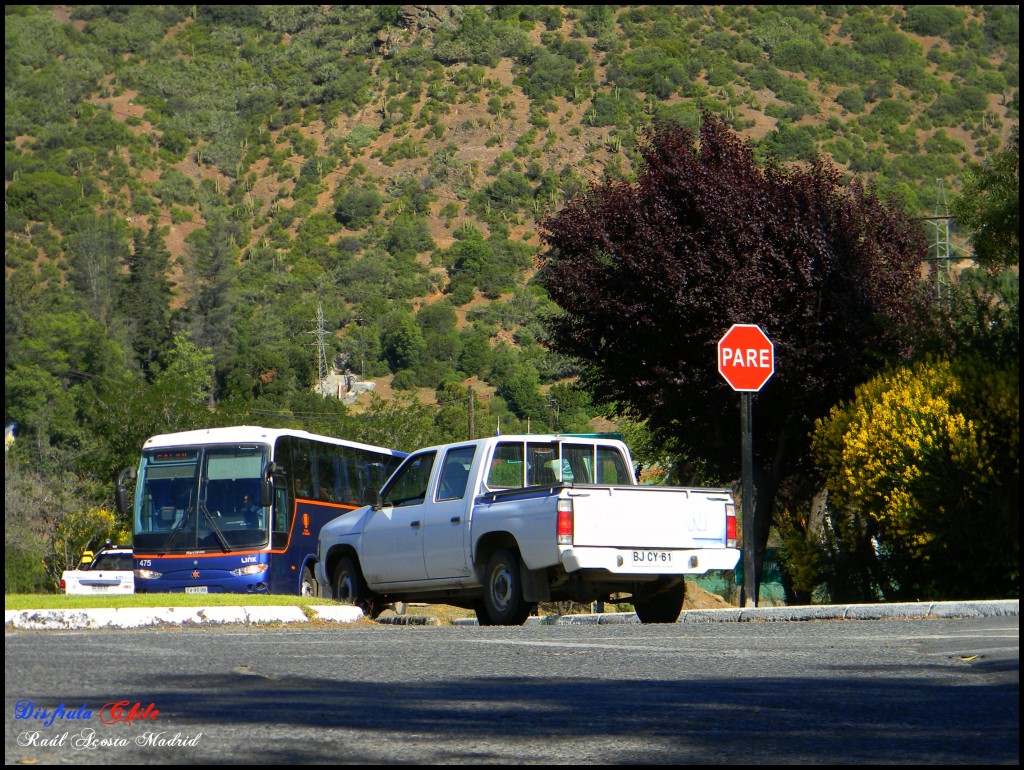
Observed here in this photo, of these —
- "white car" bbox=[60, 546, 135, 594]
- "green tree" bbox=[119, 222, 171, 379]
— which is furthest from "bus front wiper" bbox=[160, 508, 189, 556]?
"green tree" bbox=[119, 222, 171, 379]

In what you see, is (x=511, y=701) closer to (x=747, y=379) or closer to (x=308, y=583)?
(x=747, y=379)

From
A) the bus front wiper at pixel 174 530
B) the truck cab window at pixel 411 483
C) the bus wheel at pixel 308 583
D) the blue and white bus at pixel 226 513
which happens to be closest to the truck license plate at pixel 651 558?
the truck cab window at pixel 411 483

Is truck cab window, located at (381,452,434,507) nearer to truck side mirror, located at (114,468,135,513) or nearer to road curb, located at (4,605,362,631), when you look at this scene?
road curb, located at (4,605,362,631)

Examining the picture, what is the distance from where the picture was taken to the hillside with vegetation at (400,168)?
114500 mm

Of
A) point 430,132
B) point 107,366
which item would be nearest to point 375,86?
point 430,132

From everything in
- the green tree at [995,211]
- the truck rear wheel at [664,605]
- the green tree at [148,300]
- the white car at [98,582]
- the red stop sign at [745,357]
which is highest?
the green tree at [148,300]

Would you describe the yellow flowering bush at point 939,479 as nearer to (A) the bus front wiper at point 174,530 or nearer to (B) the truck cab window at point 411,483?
(B) the truck cab window at point 411,483

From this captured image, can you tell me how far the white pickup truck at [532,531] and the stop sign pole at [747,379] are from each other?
6.73 ft

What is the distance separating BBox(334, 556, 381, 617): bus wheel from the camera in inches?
654

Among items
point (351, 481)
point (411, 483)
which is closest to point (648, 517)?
point (411, 483)

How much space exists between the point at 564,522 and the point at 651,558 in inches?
47.8

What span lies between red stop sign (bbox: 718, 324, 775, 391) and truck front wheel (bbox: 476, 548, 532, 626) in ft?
15.9

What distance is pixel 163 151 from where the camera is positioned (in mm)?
179625

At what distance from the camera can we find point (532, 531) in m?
13.8
